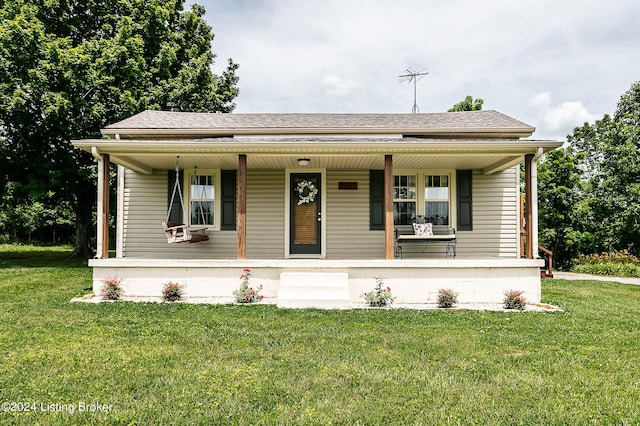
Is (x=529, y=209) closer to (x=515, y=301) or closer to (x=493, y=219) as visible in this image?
(x=515, y=301)

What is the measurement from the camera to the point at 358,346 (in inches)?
161

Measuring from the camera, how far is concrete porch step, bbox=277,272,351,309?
6.14 meters

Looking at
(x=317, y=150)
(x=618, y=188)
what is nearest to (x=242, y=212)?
(x=317, y=150)

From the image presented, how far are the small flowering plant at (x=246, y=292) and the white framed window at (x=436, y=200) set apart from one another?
4.04 meters

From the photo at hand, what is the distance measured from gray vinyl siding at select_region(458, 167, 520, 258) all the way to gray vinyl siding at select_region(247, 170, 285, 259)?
3833 millimetres

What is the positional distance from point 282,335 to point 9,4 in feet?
39.8

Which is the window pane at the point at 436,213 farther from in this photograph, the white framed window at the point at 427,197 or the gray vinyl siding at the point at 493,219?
the gray vinyl siding at the point at 493,219

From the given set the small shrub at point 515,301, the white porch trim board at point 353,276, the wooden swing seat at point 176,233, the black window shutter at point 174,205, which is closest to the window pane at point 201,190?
the black window shutter at point 174,205

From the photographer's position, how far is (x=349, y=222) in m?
8.89

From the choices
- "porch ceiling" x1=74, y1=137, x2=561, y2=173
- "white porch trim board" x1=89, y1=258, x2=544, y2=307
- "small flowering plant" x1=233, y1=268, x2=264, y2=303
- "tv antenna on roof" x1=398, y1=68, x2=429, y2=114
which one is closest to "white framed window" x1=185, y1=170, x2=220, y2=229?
"porch ceiling" x1=74, y1=137, x2=561, y2=173

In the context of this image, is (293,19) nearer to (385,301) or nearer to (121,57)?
(121,57)

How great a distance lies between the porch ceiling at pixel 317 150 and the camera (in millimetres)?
6785

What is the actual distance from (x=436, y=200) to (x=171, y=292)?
5.47 m

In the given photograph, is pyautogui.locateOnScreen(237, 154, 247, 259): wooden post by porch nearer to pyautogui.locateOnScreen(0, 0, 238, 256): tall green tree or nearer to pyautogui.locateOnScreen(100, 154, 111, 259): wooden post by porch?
pyautogui.locateOnScreen(100, 154, 111, 259): wooden post by porch
